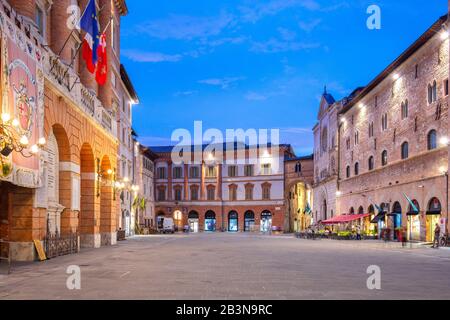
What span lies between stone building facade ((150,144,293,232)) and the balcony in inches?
2507

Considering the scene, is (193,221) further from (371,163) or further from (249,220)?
(371,163)

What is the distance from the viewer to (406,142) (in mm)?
45250

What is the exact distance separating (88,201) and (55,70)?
10.7 metres

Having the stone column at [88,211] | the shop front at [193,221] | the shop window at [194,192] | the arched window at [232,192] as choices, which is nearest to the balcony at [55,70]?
the stone column at [88,211]

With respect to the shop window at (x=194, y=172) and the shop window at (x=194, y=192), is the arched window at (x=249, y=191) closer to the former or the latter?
the shop window at (x=194, y=192)

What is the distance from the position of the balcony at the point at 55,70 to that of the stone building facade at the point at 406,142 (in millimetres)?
23238

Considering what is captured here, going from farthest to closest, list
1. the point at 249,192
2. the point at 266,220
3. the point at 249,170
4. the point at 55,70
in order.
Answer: the point at 249,170 < the point at 249,192 < the point at 266,220 < the point at 55,70

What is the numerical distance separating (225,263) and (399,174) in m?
28.6

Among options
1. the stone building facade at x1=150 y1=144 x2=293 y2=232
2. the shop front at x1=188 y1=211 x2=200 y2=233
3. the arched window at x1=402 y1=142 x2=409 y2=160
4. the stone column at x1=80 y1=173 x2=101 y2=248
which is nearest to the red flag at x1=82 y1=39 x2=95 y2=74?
the stone column at x1=80 y1=173 x2=101 y2=248

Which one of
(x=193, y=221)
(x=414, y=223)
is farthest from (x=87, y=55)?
(x=193, y=221)

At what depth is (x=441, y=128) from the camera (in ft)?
123

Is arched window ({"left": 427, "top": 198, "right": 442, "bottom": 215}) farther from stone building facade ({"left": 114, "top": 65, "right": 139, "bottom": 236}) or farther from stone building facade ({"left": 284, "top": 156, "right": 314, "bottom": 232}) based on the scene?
stone building facade ({"left": 284, "top": 156, "right": 314, "bottom": 232})
